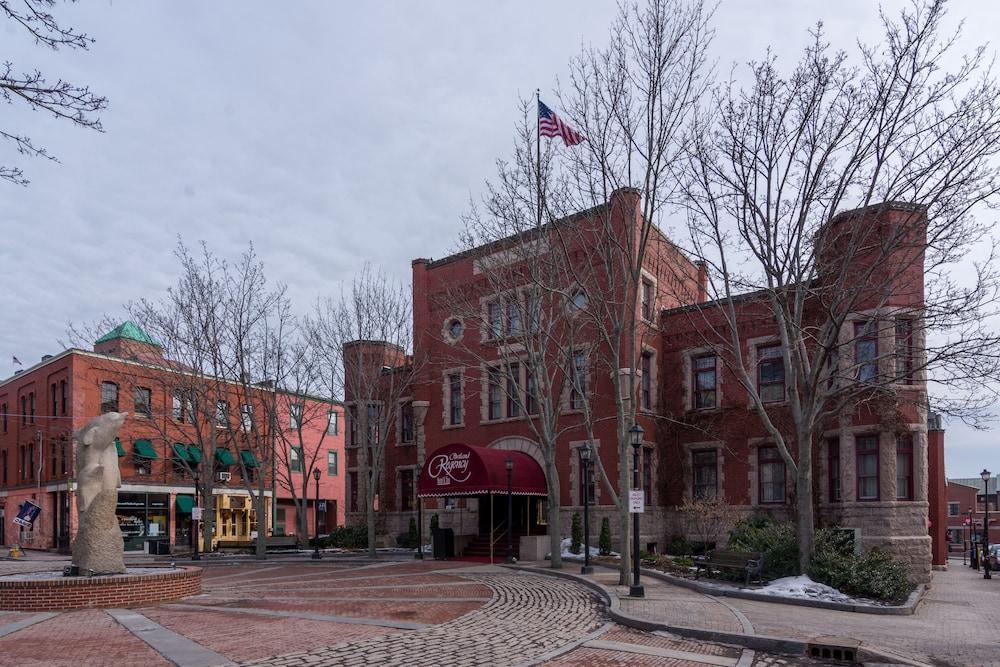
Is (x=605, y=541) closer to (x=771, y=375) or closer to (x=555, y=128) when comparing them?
(x=771, y=375)

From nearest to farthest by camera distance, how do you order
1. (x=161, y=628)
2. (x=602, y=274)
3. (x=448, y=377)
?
(x=161, y=628), (x=602, y=274), (x=448, y=377)

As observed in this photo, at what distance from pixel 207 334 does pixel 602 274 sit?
16010 mm

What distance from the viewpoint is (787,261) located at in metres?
19.2

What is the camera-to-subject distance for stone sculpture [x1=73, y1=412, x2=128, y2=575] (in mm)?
16891

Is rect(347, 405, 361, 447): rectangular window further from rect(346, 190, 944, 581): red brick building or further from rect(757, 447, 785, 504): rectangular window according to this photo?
rect(757, 447, 785, 504): rectangular window

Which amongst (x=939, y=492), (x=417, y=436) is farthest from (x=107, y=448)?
(x=939, y=492)

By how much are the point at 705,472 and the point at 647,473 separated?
7.08ft

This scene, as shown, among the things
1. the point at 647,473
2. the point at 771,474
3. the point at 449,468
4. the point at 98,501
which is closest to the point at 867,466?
the point at 771,474

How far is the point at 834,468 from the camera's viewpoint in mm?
27281

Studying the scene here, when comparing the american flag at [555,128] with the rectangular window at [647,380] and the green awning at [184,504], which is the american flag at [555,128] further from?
the green awning at [184,504]

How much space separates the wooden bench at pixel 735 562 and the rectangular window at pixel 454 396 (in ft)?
54.9

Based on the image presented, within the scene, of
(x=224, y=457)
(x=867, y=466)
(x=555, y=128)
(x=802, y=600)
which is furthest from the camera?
(x=224, y=457)

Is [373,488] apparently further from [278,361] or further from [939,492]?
[939,492]

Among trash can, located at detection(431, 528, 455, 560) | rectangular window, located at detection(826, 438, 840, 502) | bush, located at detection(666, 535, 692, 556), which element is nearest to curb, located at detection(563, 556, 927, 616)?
rectangular window, located at detection(826, 438, 840, 502)
